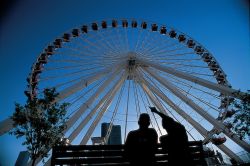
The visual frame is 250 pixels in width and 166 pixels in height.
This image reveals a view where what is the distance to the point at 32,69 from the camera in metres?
20.7

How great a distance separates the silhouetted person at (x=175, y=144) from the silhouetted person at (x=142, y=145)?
230 millimetres

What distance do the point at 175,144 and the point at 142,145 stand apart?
59 cm

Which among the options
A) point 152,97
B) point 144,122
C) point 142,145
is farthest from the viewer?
point 152,97

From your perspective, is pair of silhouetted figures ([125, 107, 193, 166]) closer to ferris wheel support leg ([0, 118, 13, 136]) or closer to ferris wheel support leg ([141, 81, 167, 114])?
ferris wheel support leg ([0, 118, 13, 136])

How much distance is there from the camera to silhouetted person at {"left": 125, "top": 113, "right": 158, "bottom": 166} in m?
3.68

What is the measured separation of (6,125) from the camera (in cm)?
1266

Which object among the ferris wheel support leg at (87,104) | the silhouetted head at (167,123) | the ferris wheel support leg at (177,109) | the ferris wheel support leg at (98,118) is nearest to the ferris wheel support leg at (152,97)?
the ferris wheel support leg at (177,109)

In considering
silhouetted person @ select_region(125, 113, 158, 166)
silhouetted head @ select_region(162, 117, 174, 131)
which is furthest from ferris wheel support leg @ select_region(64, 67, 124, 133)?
silhouetted head @ select_region(162, 117, 174, 131)

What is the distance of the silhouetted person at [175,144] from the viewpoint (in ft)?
12.3

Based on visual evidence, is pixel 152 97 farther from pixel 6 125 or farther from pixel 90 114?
pixel 6 125

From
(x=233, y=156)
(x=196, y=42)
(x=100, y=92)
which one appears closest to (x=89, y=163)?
(x=100, y=92)

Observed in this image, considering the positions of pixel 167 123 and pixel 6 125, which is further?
pixel 6 125

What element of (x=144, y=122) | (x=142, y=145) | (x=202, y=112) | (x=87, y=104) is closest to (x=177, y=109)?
(x=202, y=112)

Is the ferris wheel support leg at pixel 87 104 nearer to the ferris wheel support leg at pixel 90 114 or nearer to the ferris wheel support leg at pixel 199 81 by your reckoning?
the ferris wheel support leg at pixel 90 114
